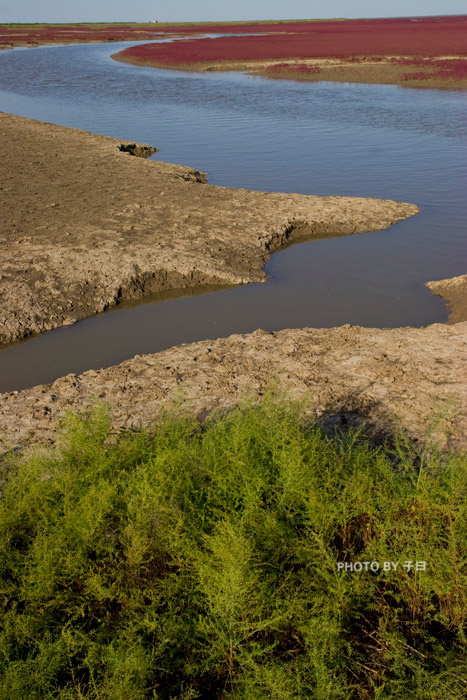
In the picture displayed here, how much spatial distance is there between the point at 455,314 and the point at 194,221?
15.0ft

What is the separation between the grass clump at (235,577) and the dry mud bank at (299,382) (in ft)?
4.52

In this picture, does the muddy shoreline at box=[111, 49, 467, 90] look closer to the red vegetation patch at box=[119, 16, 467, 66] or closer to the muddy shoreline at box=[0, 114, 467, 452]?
the red vegetation patch at box=[119, 16, 467, 66]

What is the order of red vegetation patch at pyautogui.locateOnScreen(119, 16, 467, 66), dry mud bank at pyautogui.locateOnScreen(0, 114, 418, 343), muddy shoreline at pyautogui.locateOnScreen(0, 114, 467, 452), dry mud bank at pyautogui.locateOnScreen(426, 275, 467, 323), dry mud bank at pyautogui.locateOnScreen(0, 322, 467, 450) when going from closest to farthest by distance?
1. dry mud bank at pyautogui.locateOnScreen(0, 322, 467, 450)
2. muddy shoreline at pyautogui.locateOnScreen(0, 114, 467, 452)
3. dry mud bank at pyautogui.locateOnScreen(426, 275, 467, 323)
4. dry mud bank at pyautogui.locateOnScreen(0, 114, 418, 343)
5. red vegetation patch at pyautogui.locateOnScreen(119, 16, 467, 66)

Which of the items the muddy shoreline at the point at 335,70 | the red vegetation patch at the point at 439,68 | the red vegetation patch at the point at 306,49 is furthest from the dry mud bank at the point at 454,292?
the red vegetation patch at the point at 306,49

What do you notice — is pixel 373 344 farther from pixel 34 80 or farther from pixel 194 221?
pixel 34 80

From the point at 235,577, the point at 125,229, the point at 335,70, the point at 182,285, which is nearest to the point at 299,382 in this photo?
the point at 235,577

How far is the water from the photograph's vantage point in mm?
7098

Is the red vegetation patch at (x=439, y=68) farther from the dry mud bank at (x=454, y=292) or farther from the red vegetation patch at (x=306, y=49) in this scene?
the dry mud bank at (x=454, y=292)

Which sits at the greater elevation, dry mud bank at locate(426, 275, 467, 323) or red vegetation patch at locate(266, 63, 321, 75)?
red vegetation patch at locate(266, 63, 321, 75)

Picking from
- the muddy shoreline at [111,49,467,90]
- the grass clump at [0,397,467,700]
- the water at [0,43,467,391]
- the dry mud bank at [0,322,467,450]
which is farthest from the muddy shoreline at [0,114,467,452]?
the muddy shoreline at [111,49,467,90]

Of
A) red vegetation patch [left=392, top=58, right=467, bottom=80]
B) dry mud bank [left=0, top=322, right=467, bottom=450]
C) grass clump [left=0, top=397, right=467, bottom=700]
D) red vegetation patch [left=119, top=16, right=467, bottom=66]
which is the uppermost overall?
red vegetation patch [left=119, top=16, right=467, bottom=66]

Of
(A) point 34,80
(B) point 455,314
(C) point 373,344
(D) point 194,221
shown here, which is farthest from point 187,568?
(A) point 34,80

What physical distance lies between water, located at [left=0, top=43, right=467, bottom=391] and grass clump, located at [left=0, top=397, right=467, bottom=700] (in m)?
3.27

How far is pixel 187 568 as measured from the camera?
2912 millimetres
